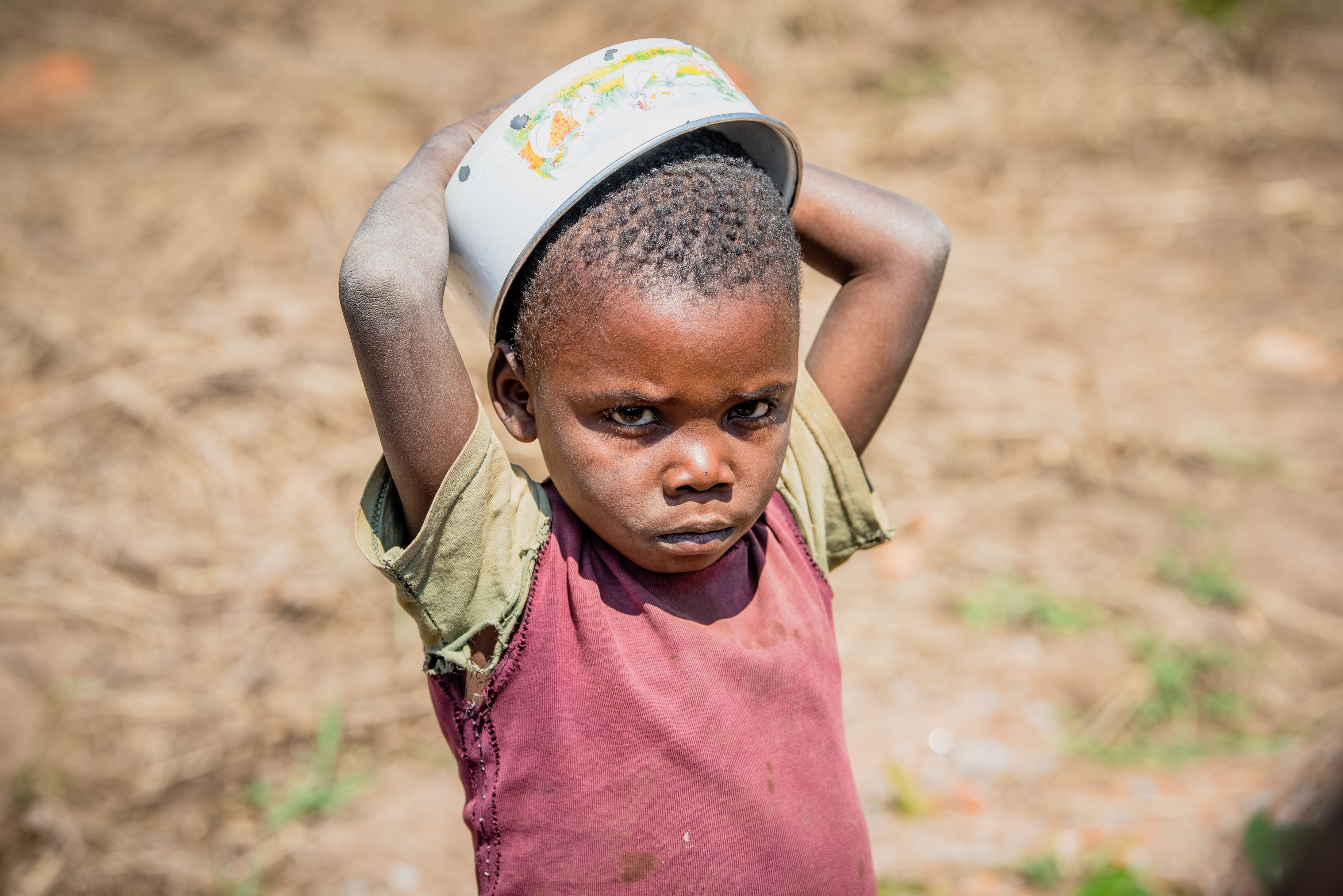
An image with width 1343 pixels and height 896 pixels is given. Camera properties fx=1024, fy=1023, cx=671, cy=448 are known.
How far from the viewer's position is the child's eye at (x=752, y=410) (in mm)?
1158

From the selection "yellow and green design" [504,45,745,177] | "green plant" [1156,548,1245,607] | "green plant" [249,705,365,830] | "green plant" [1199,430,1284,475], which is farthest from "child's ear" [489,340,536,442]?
"green plant" [1199,430,1284,475]

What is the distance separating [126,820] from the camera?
2.68 meters

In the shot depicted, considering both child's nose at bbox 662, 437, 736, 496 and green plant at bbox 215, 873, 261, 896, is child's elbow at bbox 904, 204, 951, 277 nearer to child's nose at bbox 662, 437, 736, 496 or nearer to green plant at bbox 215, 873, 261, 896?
child's nose at bbox 662, 437, 736, 496

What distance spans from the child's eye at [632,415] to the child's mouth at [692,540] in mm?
126

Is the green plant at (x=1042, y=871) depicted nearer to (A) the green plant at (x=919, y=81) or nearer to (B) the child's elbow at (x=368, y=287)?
(B) the child's elbow at (x=368, y=287)

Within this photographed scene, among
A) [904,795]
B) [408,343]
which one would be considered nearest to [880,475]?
[904,795]

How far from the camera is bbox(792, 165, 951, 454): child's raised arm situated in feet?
4.68

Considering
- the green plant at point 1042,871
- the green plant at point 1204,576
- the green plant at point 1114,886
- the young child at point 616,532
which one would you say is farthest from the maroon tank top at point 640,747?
the green plant at point 1204,576

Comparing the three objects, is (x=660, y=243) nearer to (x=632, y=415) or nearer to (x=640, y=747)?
(x=632, y=415)

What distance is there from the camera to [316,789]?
2.78m

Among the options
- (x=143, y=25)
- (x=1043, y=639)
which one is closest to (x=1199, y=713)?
(x=1043, y=639)

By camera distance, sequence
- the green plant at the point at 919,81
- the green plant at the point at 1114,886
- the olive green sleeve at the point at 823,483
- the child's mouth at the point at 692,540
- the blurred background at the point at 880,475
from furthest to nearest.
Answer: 1. the green plant at the point at 919,81
2. the blurred background at the point at 880,475
3. the green plant at the point at 1114,886
4. the olive green sleeve at the point at 823,483
5. the child's mouth at the point at 692,540

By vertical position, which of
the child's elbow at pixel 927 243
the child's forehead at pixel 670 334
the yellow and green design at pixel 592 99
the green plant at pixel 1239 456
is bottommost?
the green plant at pixel 1239 456

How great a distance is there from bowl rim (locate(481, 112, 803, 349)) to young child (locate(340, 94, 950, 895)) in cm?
3
